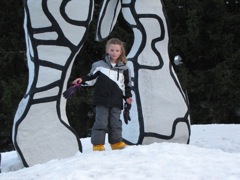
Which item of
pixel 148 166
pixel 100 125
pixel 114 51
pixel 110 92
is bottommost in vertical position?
pixel 148 166

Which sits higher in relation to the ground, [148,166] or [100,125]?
[100,125]

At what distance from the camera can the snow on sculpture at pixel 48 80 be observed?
3.88m

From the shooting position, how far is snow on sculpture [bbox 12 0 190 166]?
3.90 metres

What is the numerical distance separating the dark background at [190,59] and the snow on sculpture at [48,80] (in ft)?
16.6

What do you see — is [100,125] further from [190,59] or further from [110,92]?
[190,59]

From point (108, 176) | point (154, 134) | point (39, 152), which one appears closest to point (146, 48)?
point (154, 134)

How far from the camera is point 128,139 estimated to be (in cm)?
450

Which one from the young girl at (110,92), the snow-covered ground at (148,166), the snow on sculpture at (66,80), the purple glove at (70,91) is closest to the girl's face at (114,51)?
the young girl at (110,92)

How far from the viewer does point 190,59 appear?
386 inches

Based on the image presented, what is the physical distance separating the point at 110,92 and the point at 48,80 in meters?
0.66

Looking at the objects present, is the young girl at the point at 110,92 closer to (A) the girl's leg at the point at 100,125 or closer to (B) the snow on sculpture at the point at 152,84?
(A) the girl's leg at the point at 100,125

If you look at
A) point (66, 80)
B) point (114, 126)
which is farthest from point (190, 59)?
point (114, 126)

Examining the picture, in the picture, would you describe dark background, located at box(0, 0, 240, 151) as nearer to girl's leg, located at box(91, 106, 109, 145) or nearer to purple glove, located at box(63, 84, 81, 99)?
girl's leg, located at box(91, 106, 109, 145)

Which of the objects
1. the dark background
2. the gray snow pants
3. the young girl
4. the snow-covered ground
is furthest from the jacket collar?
the dark background
